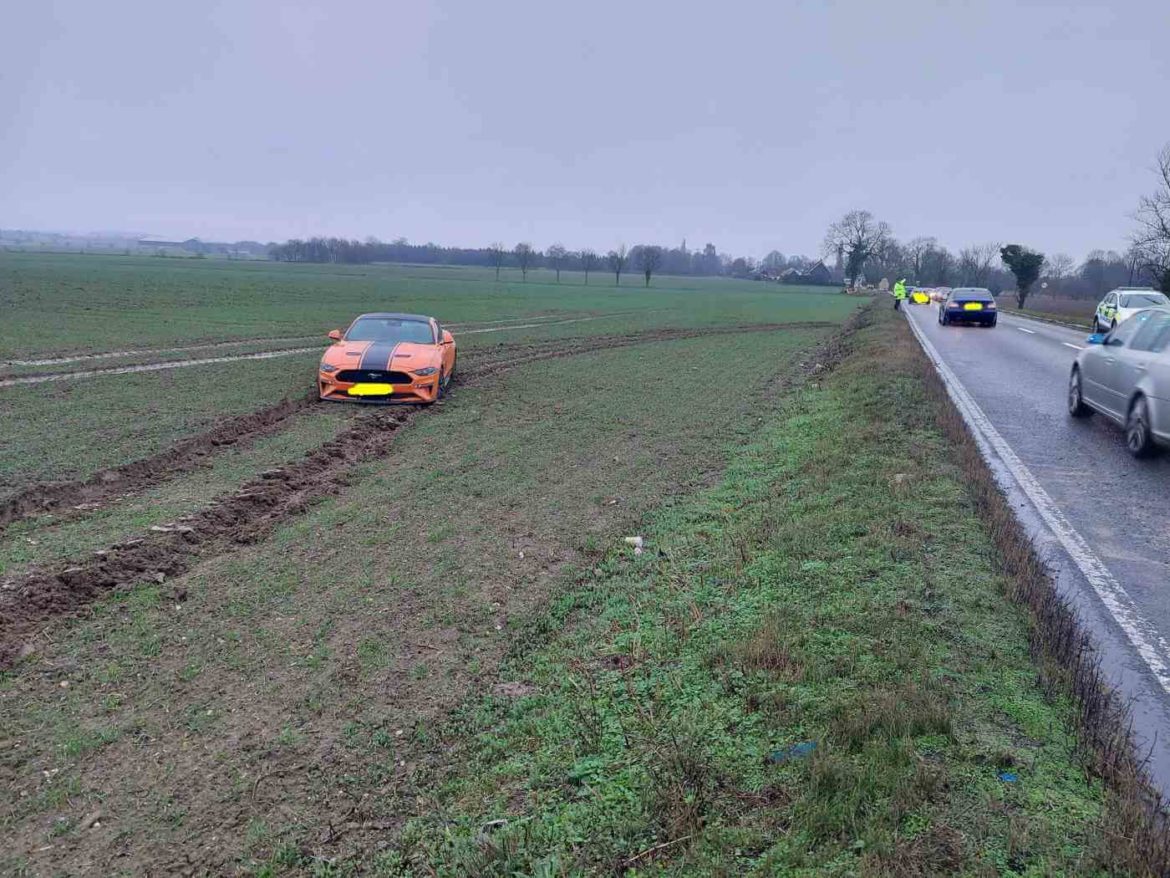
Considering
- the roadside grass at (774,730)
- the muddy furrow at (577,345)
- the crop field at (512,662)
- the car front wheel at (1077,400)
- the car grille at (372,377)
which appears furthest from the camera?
the muddy furrow at (577,345)

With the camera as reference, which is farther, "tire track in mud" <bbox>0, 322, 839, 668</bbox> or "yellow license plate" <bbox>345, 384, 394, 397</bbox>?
"yellow license plate" <bbox>345, 384, 394, 397</bbox>

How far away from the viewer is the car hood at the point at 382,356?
12484 mm

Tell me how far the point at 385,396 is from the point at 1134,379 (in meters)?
10.0

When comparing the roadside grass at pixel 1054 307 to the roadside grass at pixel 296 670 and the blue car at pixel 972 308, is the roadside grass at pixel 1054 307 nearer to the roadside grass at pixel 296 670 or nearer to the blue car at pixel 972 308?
the blue car at pixel 972 308

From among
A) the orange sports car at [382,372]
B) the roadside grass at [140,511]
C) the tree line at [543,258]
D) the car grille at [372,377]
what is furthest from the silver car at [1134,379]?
the tree line at [543,258]

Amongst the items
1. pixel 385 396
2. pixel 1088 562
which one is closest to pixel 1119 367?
pixel 1088 562

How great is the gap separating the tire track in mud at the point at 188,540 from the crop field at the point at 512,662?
0.04 metres

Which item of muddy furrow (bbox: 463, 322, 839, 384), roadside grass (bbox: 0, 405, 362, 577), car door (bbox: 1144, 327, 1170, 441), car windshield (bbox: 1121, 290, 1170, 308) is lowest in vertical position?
muddy furrow (bbox: 463, 322, 839, 384)

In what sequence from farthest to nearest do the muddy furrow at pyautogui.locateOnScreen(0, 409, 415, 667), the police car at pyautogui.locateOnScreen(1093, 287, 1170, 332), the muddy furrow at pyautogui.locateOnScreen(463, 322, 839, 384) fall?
the police car at pyautogui.locateOnScreen(1093, 287, 1170, 332)
the muddy furrow at pyautogui.locateOnScreen(463, 322, 839, 384)
the muddy furrow at pyautogui.locateOnScreen(0, 409, 415, 667)

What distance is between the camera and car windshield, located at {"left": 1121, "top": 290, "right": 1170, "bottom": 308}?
2477 centimetres

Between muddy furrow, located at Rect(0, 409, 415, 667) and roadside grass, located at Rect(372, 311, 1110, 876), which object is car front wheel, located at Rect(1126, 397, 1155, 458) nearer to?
roadside grass, located at Rect(372, 311, 1110, 876)

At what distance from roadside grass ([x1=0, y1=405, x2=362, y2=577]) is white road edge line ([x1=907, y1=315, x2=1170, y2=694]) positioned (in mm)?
7047

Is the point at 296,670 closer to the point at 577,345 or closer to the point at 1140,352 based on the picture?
the point at 1140,352

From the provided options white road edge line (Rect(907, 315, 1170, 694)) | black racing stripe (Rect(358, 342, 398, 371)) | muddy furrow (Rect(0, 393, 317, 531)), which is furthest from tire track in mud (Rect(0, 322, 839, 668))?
white road edge line (Rect(907, 315, 1170, 694))
